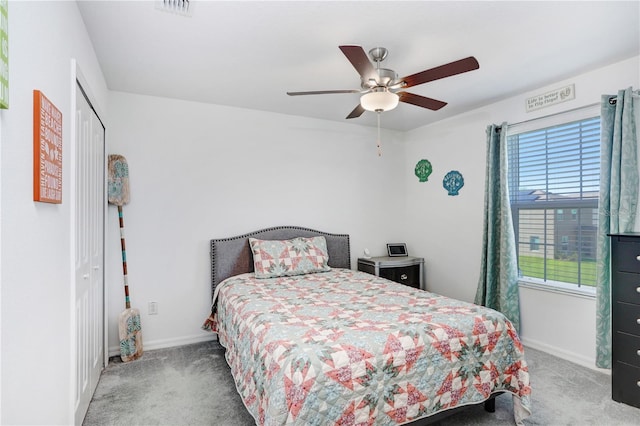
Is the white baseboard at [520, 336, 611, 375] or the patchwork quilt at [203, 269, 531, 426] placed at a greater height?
the patchwork quilt at [203, 269, 531, 426]

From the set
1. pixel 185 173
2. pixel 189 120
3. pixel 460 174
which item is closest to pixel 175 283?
pixel 185 173

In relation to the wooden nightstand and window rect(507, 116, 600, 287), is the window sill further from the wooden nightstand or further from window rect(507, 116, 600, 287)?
the wooden nightstand

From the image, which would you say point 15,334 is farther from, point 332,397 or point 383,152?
point 383,152

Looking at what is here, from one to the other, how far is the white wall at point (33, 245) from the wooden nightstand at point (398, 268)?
3.10m

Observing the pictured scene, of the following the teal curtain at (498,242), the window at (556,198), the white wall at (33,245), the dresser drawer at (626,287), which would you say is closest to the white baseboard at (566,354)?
the teal curtain at (498,242)

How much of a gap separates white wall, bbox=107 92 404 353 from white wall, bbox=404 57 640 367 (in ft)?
3.23

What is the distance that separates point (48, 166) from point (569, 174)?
3.79 metres

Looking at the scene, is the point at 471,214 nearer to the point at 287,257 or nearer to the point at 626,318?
the point at 626,318

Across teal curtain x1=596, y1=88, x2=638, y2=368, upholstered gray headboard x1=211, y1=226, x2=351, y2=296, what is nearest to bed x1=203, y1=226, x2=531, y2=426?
upholstered gray headboard x1=211, y1=226, x2=351, y2=296

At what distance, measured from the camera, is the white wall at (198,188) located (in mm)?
3355

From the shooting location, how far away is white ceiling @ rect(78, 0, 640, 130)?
6.63 ft

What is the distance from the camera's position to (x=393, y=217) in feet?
15.9

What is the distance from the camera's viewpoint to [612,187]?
2.65 metres

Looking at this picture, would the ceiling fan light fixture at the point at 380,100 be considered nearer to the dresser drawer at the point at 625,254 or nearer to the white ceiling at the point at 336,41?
the white ceiling at the point at 336,41
